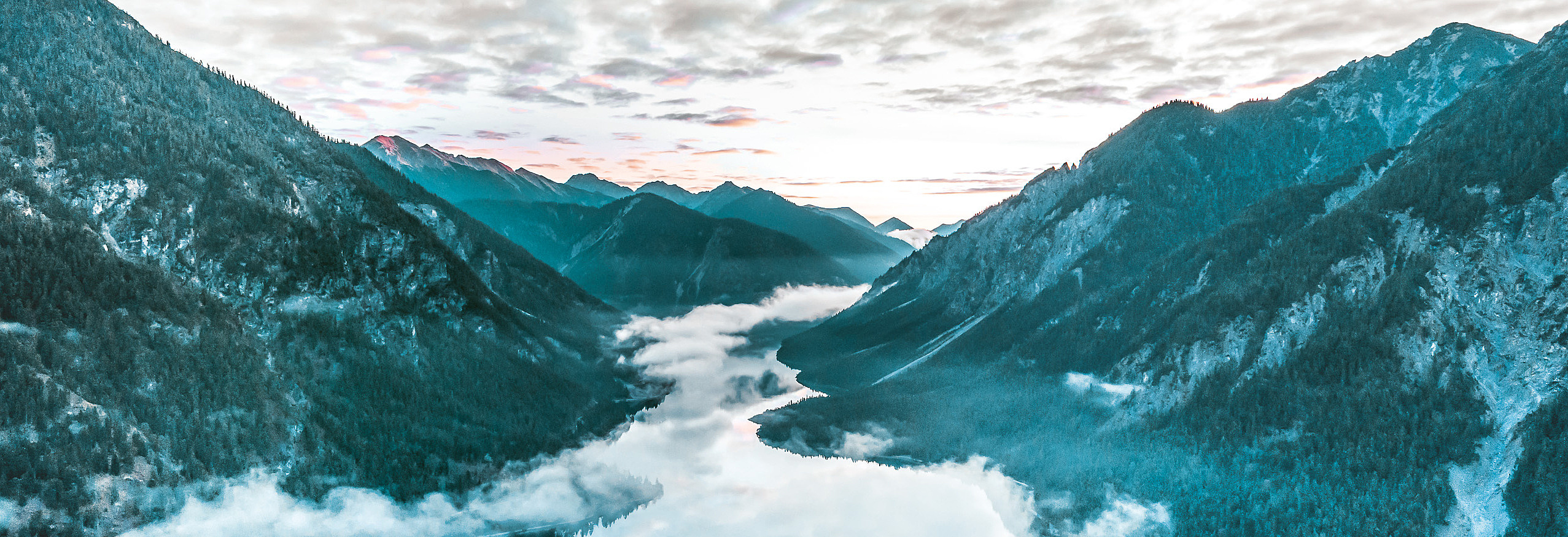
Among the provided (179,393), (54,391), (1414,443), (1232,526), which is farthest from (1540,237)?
(54,391)

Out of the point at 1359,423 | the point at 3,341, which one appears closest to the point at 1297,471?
the point at 1359,423

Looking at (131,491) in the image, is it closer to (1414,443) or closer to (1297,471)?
(1297,471)

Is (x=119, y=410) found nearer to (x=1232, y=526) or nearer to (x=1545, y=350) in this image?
(x=1232, y=526)

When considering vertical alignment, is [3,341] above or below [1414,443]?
above

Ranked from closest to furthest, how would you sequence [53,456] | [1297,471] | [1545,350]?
1. [53,456]
2. [1545,350]
3. [1297,471]


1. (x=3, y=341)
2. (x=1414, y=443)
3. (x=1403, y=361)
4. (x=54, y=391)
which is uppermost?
(x=3, y=341)

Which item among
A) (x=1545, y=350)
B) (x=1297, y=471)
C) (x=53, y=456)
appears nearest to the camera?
(x=53, y=456)

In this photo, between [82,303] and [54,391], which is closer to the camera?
[54,391]

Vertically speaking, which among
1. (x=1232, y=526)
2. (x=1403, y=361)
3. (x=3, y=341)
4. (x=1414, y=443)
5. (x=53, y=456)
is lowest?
(x=1232, y=526)

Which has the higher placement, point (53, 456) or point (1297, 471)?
point (53, 456)
